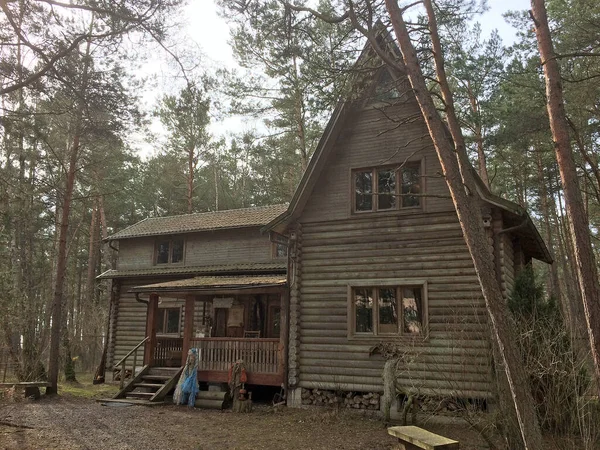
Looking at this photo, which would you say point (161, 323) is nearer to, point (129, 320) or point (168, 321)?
point (168, 321)

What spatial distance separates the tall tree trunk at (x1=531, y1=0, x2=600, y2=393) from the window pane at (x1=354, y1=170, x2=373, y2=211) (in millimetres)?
5712

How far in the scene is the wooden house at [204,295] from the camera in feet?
49.0

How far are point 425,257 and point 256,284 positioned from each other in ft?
17.2

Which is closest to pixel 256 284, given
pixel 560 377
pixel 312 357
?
pixel 312 357

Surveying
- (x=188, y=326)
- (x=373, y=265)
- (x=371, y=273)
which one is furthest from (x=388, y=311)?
(x=188, y=326)

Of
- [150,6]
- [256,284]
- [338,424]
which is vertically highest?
[150,6]

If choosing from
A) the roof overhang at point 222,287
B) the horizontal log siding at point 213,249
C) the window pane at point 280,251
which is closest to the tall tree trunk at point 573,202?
the roof overhang at point 222,287

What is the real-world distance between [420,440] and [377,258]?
6359 millimetres

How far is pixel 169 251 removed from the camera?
70.2 ft

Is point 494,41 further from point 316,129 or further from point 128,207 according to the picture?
point 128,207

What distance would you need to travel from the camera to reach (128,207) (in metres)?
34.8

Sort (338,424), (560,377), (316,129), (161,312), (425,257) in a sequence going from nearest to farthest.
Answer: (560,377) < (338,424) < (425,257) < (161,312) < (316,129)

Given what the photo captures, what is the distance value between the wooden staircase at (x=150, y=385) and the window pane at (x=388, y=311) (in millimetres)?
6970

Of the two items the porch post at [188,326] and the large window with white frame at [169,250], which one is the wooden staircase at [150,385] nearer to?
the porch post at [188,326]
